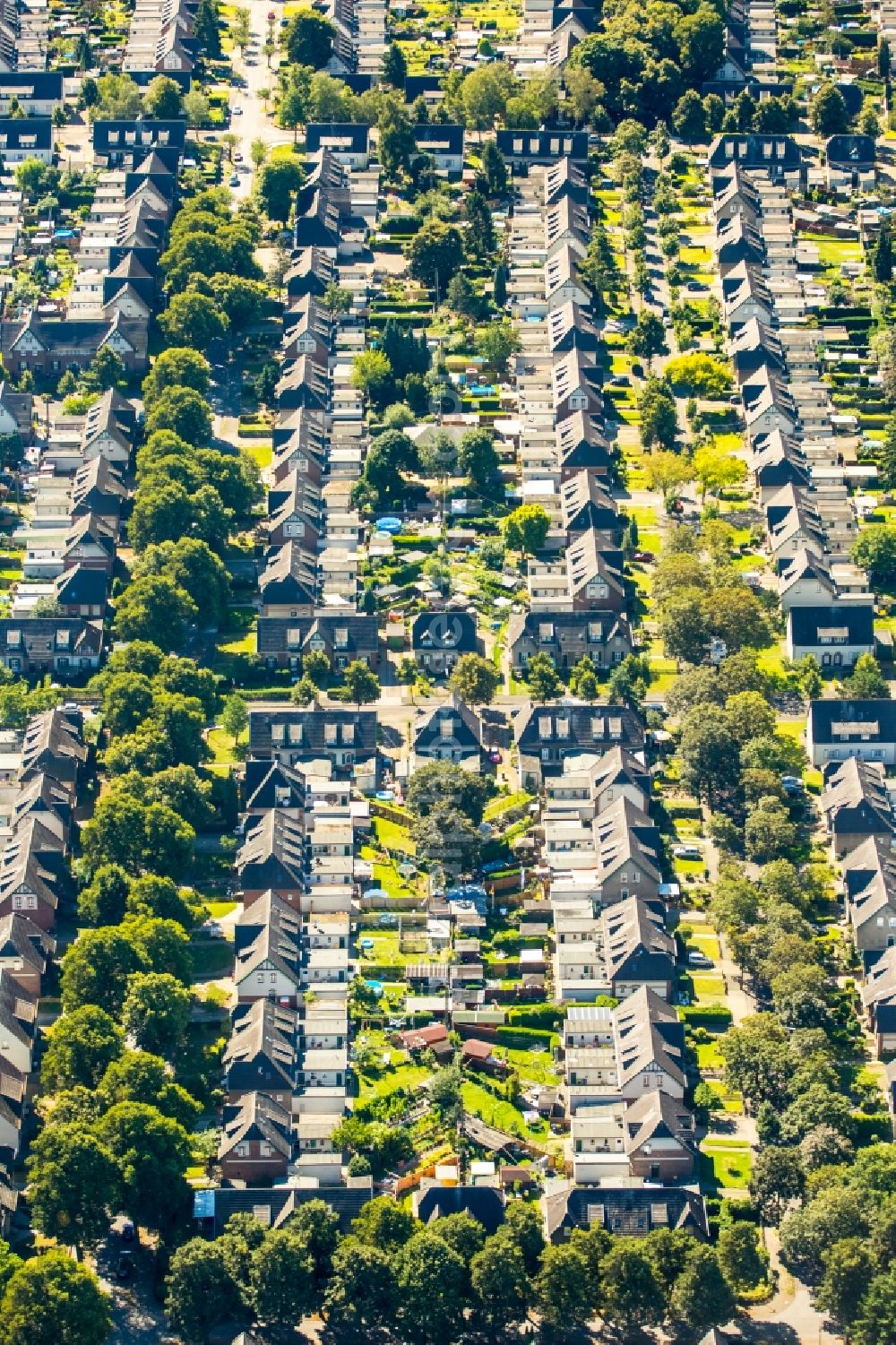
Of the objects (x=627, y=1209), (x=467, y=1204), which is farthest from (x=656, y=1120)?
(x=467, y=1204)

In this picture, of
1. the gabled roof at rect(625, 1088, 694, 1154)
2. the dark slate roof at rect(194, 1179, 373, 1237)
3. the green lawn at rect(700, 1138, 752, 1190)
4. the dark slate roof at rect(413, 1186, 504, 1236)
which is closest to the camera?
the dark slate roof at rect(413, 1186, 504, 1236)

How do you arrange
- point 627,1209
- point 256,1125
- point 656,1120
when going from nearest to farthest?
point 627,1209 < point 256,1125 < point 656,1120

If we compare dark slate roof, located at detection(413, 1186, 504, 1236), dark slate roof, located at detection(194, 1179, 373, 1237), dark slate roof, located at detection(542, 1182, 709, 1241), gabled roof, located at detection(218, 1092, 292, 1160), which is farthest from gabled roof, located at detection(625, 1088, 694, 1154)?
gabled roof, located at detection(218, 1092, 292, 1160)

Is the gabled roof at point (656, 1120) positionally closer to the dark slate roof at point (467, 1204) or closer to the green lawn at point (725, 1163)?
the green lawn at point (725, 1163)

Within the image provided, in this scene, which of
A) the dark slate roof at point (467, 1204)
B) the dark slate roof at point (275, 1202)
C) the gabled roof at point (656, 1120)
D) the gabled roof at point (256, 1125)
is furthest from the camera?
the gabled roof at point (656, 1120)

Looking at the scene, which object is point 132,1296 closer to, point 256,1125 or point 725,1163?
point 256,1125

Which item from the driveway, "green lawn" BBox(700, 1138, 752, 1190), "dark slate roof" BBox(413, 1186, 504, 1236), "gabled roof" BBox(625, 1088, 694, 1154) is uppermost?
"gabled roof" BBox(625, 1088, 694, 1154)

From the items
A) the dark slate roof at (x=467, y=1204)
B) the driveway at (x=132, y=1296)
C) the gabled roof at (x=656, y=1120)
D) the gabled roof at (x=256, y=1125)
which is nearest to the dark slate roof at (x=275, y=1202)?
the dark slate roof at (x=467, y=1204)

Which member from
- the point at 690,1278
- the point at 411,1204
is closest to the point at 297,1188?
the point at 411,1204

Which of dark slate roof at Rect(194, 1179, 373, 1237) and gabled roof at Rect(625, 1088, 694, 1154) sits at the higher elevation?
gabled roof at Rect(625, 1088, 694, 1154)

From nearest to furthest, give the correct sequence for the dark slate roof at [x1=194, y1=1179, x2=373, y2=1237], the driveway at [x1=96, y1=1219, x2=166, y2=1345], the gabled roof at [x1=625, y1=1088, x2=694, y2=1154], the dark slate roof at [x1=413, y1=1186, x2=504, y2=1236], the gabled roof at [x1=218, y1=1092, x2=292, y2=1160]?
the driveway at [x1=96, y1=1219, x2=166, y2=1345] < the dark slate roof at [x1=413, y1=1186, x2=504, y2=1236] < the dark slate roof at [x1=194, y1=1179, x2=373, y2=1237] < the gabled roof at [x1=218, y1=1092, x2=292, y2=1160] < the gabled roof at [x1=625, y1=1088, x2=694, y2=1154]

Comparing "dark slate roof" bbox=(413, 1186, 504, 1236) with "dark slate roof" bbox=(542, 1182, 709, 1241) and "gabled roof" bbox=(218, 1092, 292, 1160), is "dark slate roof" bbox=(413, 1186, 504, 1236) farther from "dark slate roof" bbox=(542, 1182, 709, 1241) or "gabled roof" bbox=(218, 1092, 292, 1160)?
"gabled roof" bbox=(218, 1092, 292, 1160)
